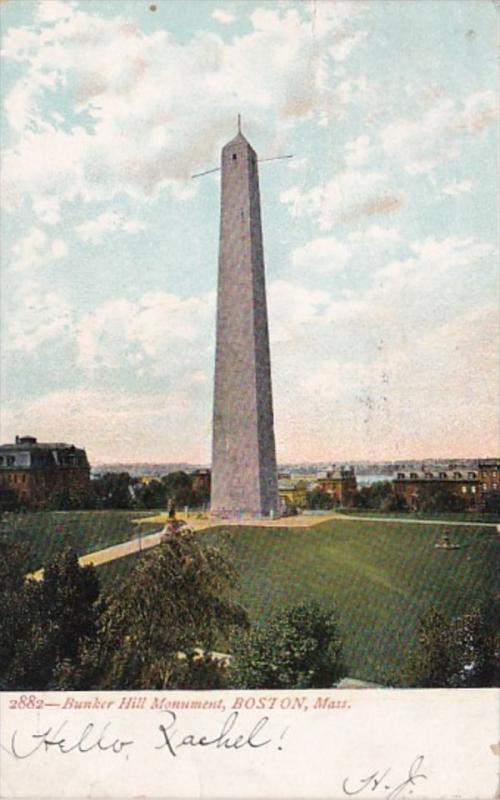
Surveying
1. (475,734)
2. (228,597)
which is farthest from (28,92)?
(475,734)

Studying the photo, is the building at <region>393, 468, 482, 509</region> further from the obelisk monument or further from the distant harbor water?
the obelisk monument

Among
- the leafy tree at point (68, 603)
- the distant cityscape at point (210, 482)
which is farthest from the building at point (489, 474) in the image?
the leafy tree at point (68, 603)

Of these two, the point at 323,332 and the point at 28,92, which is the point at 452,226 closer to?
the point at 323,332

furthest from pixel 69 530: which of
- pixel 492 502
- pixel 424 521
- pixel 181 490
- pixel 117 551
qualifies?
pixel 492 502

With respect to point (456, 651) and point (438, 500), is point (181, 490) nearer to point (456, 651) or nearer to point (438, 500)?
point (438, 500)
